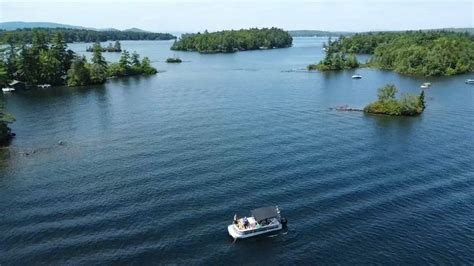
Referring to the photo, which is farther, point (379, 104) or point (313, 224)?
point (379, 104)

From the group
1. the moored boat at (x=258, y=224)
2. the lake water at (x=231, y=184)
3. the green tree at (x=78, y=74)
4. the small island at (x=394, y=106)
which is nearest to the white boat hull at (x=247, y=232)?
the moored boat at (x=258, y=224)

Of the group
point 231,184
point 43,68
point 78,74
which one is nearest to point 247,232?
point 231,184

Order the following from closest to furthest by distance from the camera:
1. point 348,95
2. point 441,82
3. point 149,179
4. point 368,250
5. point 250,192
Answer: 1. point 368,250
2. point 250,192
3. point 149,179
4. point 348,95
5. point 441,82

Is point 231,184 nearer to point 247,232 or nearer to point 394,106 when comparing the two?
point 247,232

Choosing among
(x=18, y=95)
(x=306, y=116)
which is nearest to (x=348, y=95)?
(x=306, y=116)

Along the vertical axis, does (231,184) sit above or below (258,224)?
above

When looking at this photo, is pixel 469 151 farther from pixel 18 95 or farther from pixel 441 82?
pixel 18 95
